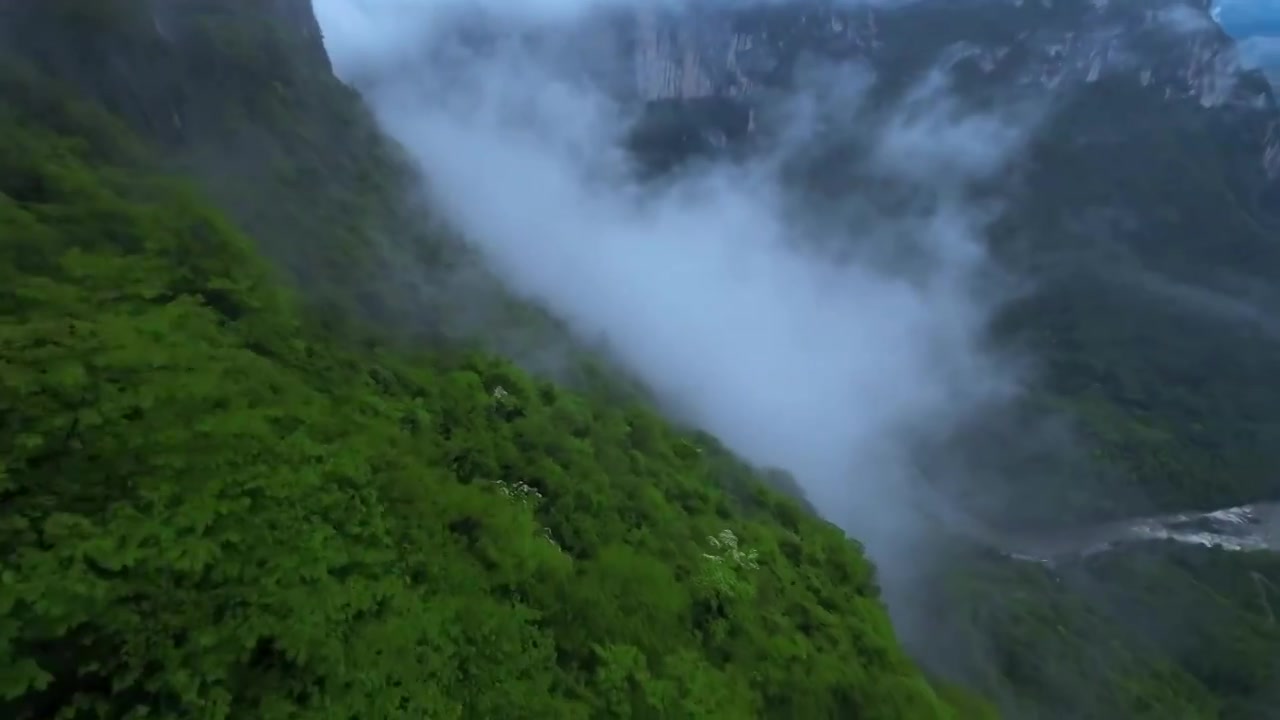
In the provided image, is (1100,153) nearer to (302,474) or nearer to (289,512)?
(302,474)

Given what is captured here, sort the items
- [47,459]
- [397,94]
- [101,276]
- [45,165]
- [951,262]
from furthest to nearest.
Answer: [951,262]
[397,94]
[45,165]
[101,276]
[47,459]

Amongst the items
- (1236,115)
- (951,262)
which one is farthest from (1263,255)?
(951,262)

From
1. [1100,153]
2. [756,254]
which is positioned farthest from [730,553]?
[1100,153]

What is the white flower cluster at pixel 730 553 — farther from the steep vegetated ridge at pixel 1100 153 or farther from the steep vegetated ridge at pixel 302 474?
the steep vegetated ridge at pixel 1100 153

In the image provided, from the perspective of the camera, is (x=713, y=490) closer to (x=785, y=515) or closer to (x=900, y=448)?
(x=785, y=515)

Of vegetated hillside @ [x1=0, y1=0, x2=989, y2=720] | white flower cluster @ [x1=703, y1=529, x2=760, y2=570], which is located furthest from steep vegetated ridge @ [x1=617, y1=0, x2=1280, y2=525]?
vegetated hillside @ [x1=0, y1=0, x2=989, y2=720]

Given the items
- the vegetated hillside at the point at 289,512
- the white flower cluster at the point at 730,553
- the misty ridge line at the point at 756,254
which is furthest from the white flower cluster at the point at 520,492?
the misty ridge line at the point at 756,254
